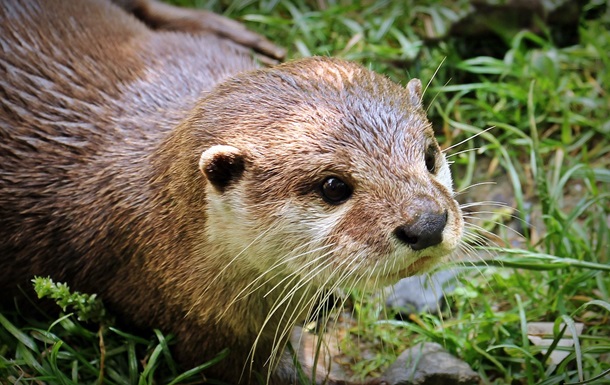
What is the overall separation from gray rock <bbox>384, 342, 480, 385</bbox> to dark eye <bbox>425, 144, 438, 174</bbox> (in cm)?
70

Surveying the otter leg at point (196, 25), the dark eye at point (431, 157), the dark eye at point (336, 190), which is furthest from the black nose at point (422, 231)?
the otter leg at point (196, 25)

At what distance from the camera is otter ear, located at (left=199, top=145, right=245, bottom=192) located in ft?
7.84

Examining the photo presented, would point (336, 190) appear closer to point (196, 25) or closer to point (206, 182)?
point (206, 182)

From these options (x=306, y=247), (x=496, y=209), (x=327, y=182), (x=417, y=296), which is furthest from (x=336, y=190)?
(x=496, y=209)

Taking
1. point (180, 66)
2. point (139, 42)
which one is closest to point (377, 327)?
point (180, 66)

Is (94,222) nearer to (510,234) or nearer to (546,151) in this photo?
(510,234)

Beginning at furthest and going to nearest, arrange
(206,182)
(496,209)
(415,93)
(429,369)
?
(496,209)
(429,369)
(415,93)
(206,182)

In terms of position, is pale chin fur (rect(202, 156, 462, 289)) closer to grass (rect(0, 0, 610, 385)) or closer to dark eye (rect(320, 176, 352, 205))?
dark eye (rect(320, 176, 352, 205))

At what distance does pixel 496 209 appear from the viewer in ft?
12.0

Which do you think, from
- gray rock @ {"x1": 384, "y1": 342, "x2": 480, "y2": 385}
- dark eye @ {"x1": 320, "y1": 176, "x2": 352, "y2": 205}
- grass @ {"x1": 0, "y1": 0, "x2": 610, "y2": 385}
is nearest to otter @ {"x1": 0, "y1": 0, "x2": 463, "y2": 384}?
dark eye @ {"x1": 320, "y1": 176, "x2": 352, "y2": 205}

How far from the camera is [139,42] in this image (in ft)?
11.1

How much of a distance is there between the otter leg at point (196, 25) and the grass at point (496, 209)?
0.89 feet

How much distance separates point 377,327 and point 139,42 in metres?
1.43

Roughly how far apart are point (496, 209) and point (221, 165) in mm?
1630
